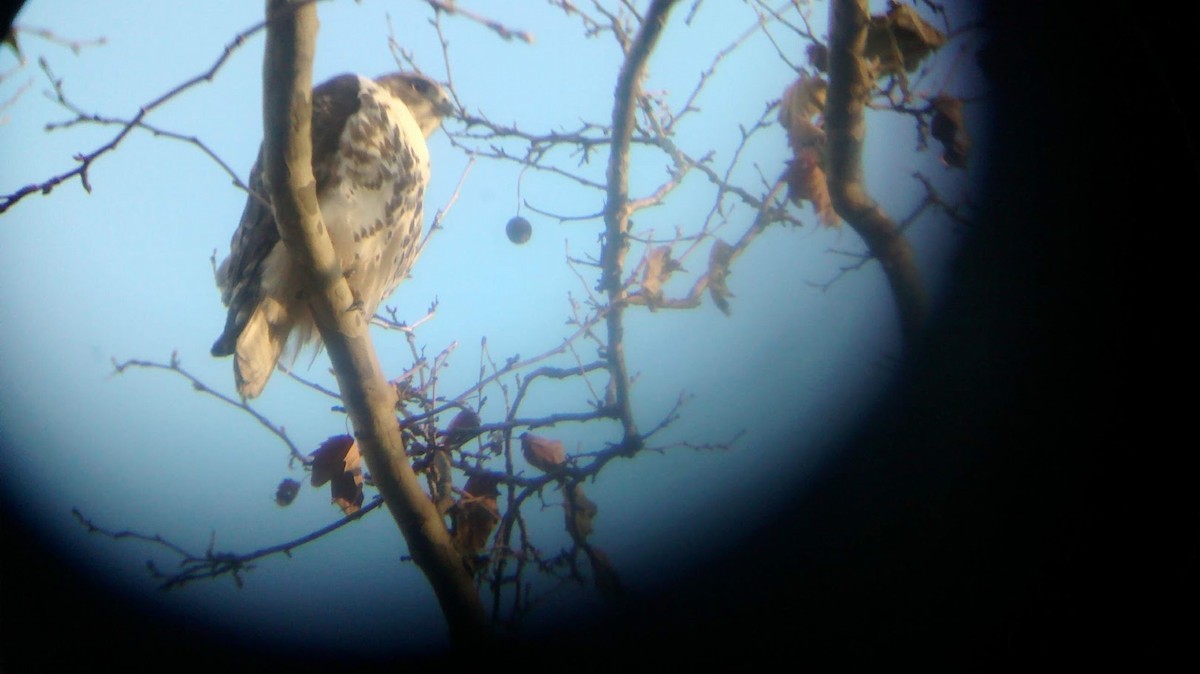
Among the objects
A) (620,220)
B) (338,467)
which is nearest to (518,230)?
(620,220)

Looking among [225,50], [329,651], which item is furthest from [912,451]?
[329,651]

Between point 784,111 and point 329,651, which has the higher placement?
point 784,111

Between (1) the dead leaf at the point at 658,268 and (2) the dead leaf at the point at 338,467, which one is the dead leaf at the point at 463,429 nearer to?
(2) the dead leaf at the point at 338,467

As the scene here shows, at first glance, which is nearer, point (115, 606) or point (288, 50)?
point (288, 50)

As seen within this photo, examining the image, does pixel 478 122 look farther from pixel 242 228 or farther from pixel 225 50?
pixel 225 50

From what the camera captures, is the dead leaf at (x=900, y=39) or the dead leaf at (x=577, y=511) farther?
the dead leaf at (x=577, y=511)

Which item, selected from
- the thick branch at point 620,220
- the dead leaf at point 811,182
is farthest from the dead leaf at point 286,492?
the dead leaf at point 811,182
